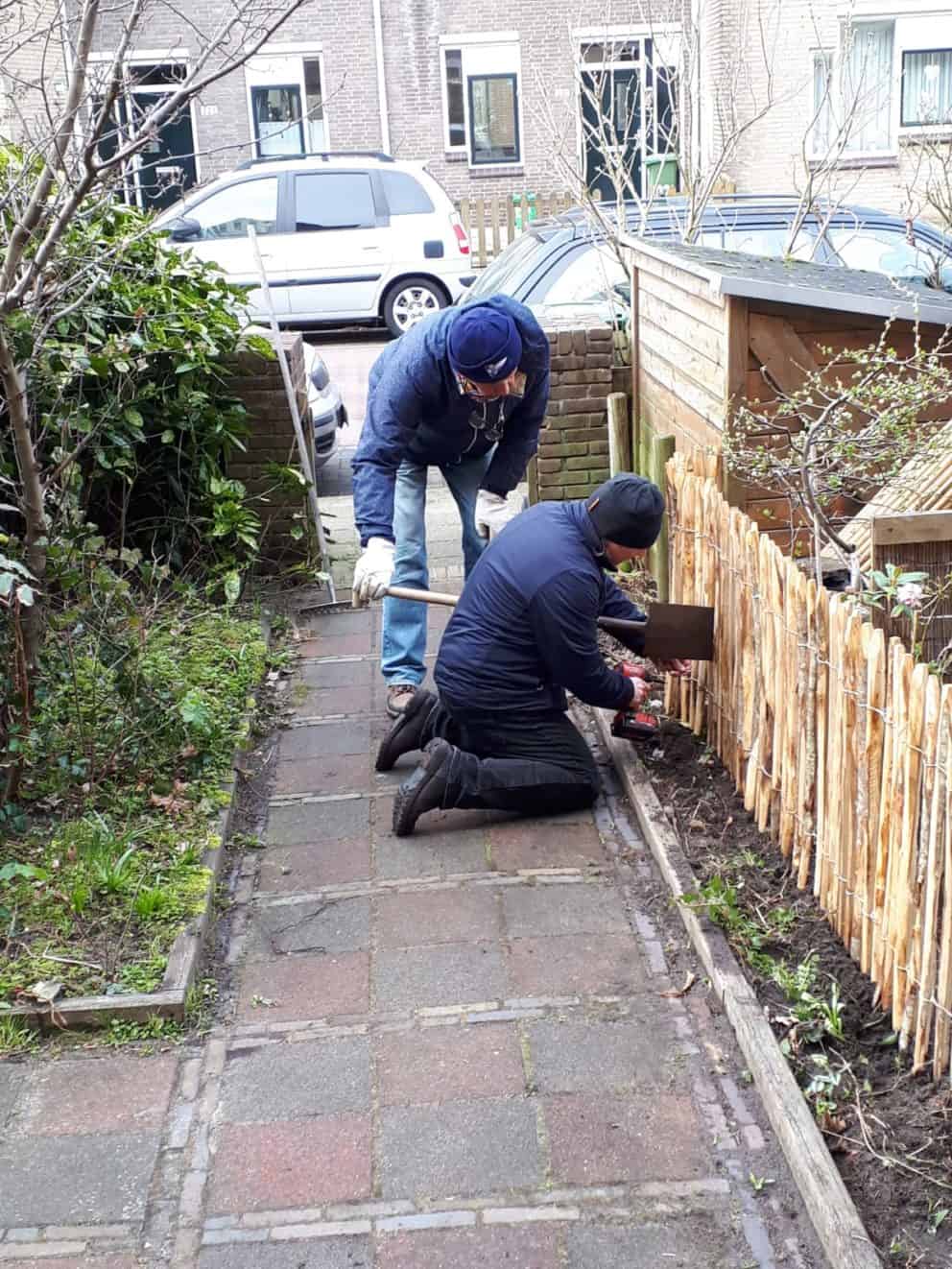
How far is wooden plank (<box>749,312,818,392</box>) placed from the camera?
5422mm

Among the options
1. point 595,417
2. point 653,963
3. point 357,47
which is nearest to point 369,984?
point 653,963

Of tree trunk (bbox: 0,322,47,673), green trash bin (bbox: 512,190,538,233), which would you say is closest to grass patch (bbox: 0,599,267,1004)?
tree trunk (bbox: 0,322,47,673)

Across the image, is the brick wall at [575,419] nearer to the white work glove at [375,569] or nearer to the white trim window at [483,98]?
the white work glove at [375,569]

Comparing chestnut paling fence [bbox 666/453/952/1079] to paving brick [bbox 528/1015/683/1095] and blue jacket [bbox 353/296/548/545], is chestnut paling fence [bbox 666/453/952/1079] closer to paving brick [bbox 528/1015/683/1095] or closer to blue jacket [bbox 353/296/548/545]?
paving brick [bbox 528/1015/683/1095]

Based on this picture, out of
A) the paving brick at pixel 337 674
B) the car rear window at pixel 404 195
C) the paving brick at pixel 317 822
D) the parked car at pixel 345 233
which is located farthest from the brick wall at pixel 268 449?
the car rear window at pixel 404 195

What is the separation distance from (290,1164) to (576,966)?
1.08 metres

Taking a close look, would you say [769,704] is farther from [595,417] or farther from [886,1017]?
[595,417]

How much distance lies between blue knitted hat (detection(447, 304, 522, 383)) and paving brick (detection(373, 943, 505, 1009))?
7.03 ft

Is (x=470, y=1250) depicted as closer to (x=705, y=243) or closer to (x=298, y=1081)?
(x=298, y=1081)

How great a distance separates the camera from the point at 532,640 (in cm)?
473

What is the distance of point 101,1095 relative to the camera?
343 centimetres

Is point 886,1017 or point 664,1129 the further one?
point 886,1017

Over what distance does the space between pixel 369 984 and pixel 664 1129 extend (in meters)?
1.00

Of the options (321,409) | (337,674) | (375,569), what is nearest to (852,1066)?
(375,569)
